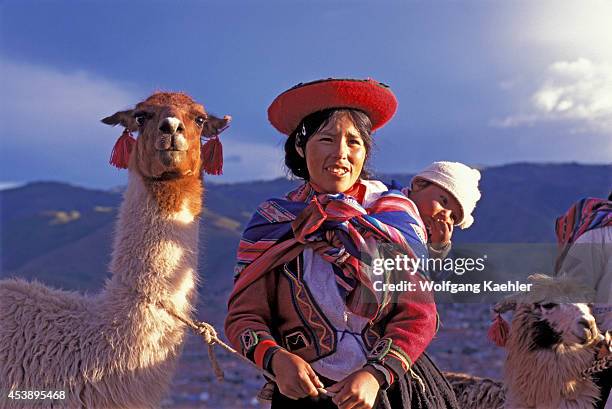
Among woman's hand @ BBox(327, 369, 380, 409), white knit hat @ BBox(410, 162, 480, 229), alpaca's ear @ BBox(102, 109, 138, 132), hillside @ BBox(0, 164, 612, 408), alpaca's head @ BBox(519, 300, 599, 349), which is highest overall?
hillside @ BBox(0, 164, 612, 408)

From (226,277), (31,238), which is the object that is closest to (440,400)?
(226,277)

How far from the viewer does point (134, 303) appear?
3623 millimetres

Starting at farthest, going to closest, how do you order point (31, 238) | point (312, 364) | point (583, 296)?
point (31, 238), point (583, 296), point (312, 364)

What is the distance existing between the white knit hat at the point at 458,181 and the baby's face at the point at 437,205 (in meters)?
0.03

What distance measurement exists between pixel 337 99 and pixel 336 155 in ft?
0.65

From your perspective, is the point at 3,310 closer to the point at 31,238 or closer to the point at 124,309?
the point at 124,309

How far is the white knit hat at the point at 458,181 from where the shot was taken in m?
3.44

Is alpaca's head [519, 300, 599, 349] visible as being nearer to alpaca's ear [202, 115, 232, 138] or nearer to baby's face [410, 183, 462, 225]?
baby's face [410, 183, 462, 225]

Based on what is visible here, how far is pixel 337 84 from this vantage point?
2.60 meters

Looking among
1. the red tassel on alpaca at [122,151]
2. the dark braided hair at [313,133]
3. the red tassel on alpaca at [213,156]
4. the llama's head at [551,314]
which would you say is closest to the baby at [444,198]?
the llama's head at [551,314]

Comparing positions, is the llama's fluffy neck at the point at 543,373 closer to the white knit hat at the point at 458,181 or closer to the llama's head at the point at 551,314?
the llama's head at the point at 551,314

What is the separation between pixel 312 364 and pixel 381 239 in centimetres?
44

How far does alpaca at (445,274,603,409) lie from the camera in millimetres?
3309

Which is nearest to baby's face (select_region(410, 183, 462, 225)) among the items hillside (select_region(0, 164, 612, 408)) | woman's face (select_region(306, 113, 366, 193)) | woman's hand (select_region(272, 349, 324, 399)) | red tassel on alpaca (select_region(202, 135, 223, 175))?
hillside (select_region(0, 164, 612, 408))
